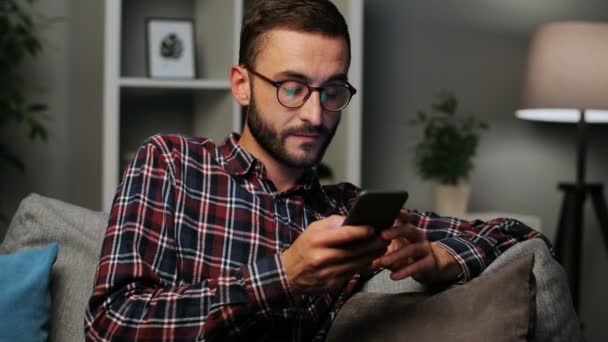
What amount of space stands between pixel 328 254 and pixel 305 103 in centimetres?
42

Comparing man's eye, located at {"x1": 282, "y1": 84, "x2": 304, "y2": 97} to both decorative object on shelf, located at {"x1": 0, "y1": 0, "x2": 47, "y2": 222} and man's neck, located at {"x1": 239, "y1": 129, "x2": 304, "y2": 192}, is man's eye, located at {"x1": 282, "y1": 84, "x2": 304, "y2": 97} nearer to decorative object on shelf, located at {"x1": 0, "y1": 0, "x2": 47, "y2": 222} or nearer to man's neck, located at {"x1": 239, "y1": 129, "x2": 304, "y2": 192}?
man's neck, located at {"x1": 239, "y1": 129, "x2": 304, "y2": 192}

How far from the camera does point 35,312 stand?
1.42 meters

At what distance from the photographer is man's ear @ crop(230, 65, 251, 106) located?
150cm

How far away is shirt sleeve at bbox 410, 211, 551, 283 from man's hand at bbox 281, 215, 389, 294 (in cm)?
34

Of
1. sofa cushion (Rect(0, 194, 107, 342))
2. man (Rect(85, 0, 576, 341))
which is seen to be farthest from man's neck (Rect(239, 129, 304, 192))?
sofa cushion (Rect(0, 194, 107, 342))

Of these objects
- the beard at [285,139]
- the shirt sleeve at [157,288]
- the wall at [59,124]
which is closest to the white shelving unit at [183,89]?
the wall at [59,124]

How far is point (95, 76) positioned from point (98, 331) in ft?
6.04

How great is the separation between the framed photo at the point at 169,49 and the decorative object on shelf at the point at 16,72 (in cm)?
40

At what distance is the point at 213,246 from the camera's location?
A: 4.44 ft

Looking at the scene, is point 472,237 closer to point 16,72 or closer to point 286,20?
point 286,20

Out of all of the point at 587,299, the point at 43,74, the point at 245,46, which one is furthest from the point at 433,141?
the point at 245,46

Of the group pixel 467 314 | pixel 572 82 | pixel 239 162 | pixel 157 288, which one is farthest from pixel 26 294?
pixel 572 82

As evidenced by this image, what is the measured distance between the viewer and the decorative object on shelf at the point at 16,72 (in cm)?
272

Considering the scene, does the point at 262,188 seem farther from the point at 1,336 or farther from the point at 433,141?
the point at 433,141
